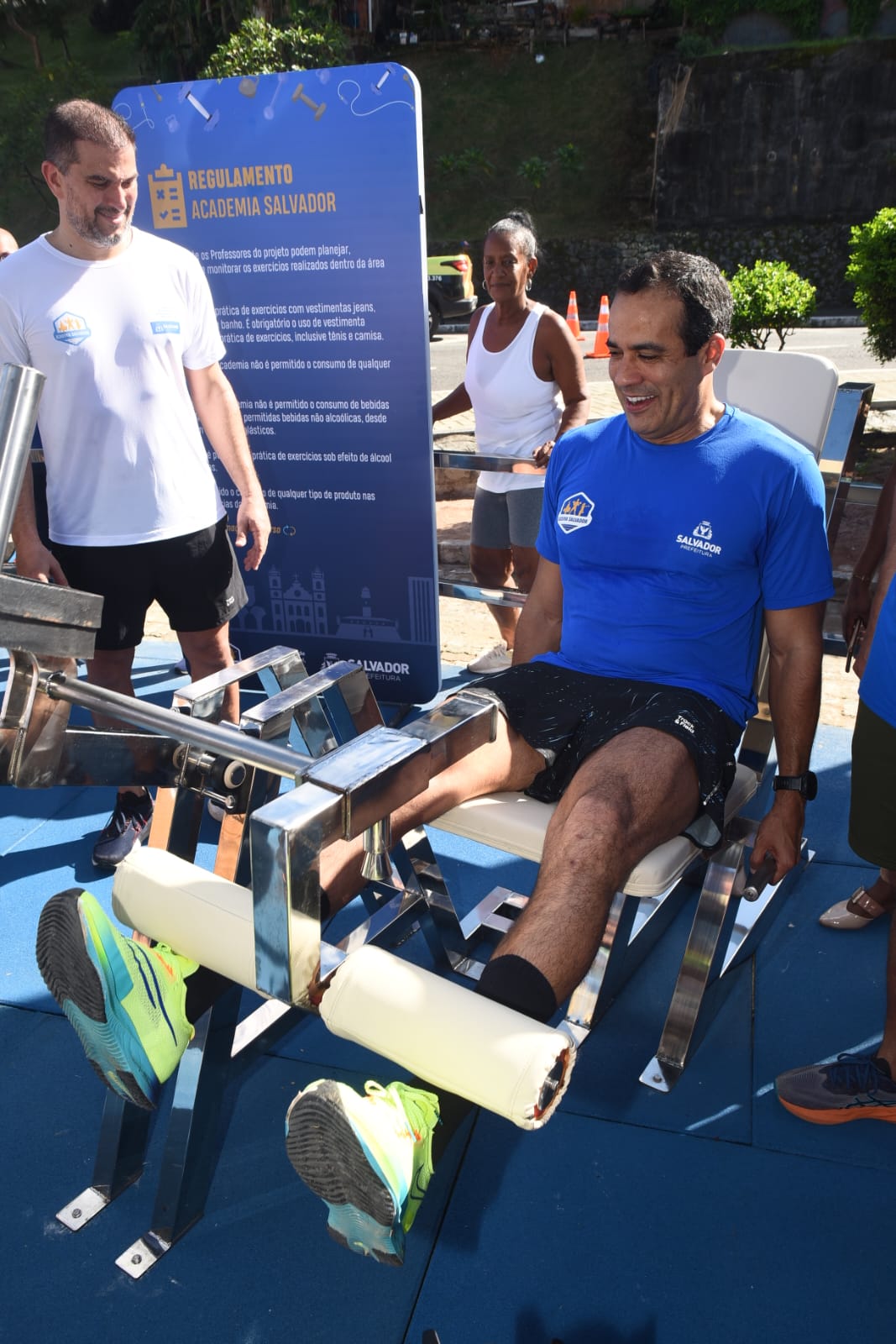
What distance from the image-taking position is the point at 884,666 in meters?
1.71

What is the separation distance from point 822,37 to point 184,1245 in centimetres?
3214

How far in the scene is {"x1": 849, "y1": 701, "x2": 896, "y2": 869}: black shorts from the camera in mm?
1715

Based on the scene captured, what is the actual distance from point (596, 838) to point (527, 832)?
24 centimetres

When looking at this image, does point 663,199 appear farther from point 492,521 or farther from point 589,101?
point 492,521

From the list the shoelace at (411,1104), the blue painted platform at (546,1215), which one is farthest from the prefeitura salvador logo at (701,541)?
the shoelace at (411,1104)

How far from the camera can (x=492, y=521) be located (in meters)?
3.65

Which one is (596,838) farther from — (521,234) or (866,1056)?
(521,234)

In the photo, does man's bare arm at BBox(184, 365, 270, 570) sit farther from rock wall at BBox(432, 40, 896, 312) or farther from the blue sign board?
rock wall at BBox(432, 40, 896, 312)

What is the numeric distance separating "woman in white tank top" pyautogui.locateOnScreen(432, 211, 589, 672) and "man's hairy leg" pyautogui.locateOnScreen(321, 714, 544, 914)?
1.56 meters

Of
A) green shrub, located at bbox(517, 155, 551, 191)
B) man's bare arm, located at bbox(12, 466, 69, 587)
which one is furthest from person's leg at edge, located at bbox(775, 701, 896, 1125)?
green shrub, located at bbox(517, 155, 551, 191)

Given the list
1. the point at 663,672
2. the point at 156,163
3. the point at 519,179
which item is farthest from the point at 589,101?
the point at 663,672

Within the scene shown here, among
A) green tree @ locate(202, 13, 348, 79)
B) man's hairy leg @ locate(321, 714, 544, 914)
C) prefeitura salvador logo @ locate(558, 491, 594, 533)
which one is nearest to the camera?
man's hairy leg @ locate(321, 714, 544, 914)

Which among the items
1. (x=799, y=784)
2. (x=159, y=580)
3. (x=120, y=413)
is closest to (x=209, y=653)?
(x=159, y=580)

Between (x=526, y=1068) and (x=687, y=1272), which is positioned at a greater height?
(x=526, y=1068)
